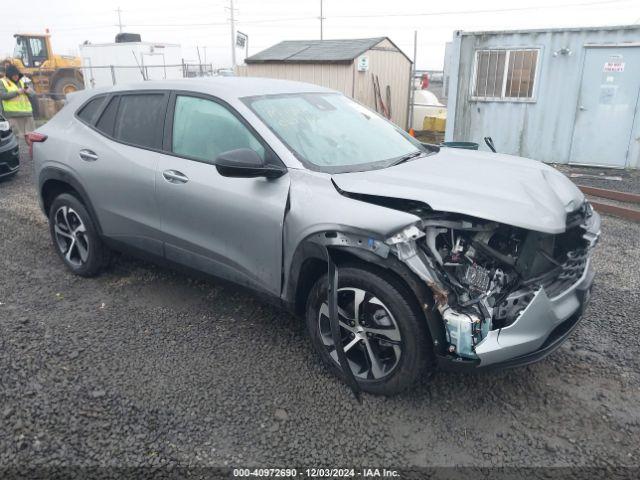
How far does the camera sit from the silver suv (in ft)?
8.46

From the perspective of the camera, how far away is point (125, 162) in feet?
12.6

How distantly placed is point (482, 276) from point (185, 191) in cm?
200

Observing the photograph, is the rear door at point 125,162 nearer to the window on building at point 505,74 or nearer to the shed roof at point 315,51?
the window on building at point 505,74

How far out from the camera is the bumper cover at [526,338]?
98.7 inches

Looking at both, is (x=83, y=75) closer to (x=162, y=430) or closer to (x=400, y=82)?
(x=400, y=82)

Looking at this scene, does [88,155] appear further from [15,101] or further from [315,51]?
[315,51]

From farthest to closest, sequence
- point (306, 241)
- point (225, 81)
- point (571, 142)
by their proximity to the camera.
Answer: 1. point (571, 142)
2. point (225, 81)
3. point (306, 241)

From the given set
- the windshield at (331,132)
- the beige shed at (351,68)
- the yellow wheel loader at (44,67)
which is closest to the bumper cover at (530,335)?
the windshield at (331,132)

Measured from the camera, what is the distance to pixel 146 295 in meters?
4.20

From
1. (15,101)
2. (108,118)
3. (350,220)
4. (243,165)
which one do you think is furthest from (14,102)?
(350,220)

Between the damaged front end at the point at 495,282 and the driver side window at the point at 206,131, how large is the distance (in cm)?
121

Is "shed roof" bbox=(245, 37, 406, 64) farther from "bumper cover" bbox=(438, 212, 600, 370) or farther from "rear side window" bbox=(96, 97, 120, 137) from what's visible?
"bumper cover" bbox=(438, 212, 600, 370)

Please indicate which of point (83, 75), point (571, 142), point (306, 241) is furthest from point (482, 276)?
point (83, 75)

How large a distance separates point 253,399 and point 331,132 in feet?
5.94
